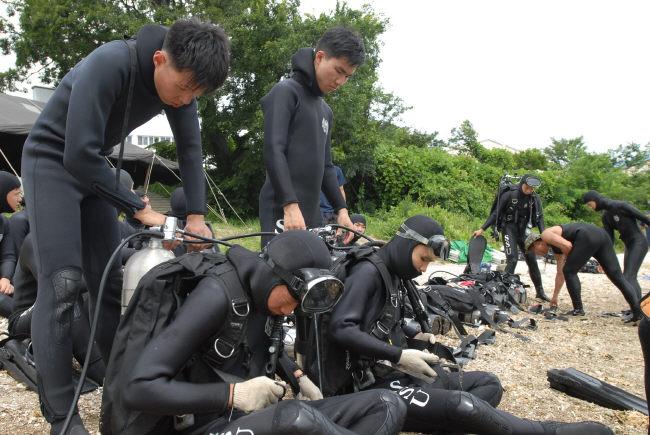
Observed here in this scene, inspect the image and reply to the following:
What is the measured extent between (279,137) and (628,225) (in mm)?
6499

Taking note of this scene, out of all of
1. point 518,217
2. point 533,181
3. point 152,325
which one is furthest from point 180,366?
point 518,217

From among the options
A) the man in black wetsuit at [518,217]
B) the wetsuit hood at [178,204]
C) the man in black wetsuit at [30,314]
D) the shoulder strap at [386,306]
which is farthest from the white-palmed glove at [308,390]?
the man in black wetsuit at [518,217]

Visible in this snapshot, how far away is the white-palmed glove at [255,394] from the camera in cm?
175

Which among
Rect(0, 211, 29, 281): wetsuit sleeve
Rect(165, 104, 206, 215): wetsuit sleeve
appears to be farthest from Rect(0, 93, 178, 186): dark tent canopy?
Rect(165, 104, 206, 215): wetsuit sleeve

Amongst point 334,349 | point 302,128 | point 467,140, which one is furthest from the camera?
point 467,140

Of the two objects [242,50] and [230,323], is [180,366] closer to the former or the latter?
[230,323]

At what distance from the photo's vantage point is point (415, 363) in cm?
242

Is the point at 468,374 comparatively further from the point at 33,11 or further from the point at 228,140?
the point at 33,11

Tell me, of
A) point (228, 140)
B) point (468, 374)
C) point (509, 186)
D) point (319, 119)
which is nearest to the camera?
point (468, 374)

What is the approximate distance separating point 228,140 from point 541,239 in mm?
14067

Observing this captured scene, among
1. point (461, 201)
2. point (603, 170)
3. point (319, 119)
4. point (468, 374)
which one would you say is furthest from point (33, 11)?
point (603, 170)

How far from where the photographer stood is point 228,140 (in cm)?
1972

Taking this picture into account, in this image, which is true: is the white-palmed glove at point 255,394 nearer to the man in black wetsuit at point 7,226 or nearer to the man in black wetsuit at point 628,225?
the man in black wetsuit at point 7,226

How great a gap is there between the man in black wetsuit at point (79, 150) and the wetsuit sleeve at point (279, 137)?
0.88 m
